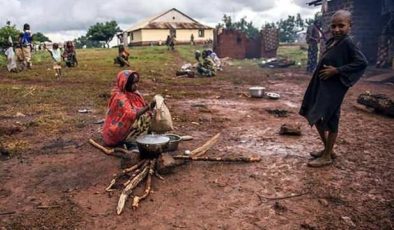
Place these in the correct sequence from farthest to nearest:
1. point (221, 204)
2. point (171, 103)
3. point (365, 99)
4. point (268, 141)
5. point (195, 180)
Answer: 1. point (171, 103)
2. point (365, 99)
3. point (268, 141)
4. point (195, 180)
5. point (221, 204)

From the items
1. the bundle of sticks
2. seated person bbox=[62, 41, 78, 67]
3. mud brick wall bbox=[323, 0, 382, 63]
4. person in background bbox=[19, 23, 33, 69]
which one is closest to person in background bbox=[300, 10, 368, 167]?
the bundle of sticks

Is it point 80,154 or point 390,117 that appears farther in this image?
point 390,117

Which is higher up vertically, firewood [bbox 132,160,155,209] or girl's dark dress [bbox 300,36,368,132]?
girl's dark dress [bbox 300,36,368,132]

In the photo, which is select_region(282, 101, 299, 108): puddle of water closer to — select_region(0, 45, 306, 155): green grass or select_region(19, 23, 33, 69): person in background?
select_region(0, 45, 306, 155): green grass

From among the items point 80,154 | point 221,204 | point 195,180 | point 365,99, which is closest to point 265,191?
point 221,204

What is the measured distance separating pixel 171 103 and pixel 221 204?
18.8ft

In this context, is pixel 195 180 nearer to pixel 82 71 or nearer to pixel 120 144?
pixel 120 144

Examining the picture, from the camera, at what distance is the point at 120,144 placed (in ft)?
16.5

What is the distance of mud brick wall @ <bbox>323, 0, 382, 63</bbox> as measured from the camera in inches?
650

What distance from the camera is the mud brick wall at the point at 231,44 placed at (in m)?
24.9

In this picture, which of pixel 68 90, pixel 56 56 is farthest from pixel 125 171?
pixel 56 56

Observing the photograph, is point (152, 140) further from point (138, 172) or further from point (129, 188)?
point (129, 188)

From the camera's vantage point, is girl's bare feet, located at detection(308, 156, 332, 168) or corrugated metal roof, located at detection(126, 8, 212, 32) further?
corrugated metal roof, located at detection(126, 8, 212, 32)

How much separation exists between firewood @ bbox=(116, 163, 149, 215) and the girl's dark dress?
6.62 ft
